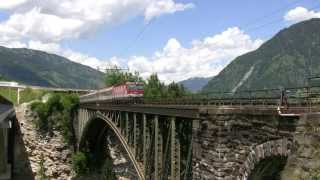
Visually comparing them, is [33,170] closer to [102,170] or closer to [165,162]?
[102,170]

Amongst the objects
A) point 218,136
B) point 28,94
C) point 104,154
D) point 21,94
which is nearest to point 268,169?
point 218,136

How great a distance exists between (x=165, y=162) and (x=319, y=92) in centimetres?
1335

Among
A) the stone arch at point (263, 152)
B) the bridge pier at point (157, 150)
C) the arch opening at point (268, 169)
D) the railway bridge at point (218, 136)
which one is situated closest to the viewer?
the stone arch at point (263, 152)

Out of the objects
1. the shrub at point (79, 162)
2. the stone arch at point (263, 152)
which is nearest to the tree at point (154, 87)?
the shrub at point (79, 162)

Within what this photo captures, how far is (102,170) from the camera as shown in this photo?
7006 centimetres

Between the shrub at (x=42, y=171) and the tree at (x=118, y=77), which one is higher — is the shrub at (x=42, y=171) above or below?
below

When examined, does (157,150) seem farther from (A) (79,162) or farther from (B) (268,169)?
(A) (79,162)

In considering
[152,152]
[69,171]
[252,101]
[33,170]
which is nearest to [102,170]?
[69,171]

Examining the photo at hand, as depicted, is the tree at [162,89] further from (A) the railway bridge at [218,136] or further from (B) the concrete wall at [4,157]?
(A) the railway bridge at [218,136]

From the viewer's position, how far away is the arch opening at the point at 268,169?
17984 mm

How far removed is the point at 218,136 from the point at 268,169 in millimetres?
3062

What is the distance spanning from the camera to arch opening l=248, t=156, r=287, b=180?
59.0ft

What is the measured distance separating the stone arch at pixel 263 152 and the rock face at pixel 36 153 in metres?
51.4

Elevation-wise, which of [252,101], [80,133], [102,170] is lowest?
[102,170]
